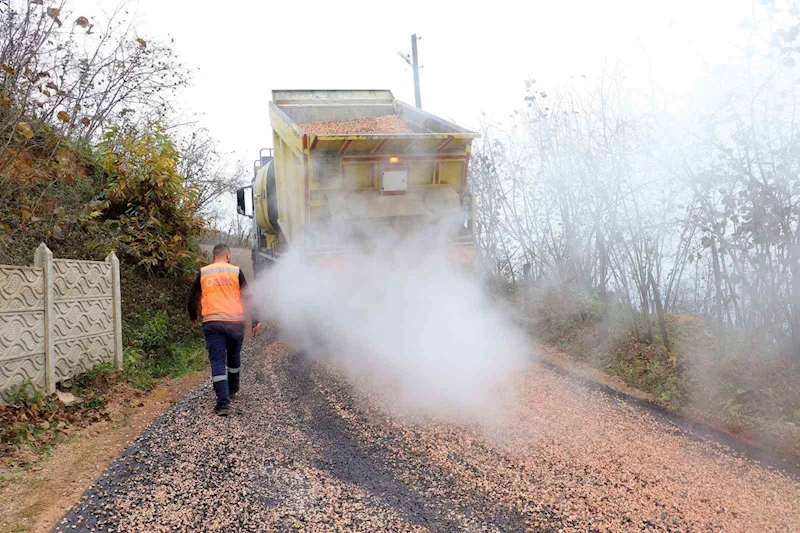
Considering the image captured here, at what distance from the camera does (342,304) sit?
7359mm

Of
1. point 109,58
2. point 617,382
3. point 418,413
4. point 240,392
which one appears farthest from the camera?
point 109,58

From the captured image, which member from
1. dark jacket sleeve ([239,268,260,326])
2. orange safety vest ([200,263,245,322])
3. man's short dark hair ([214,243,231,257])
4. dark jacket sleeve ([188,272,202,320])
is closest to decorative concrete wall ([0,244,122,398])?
dark jacket sleeve ([188,272,202,320])

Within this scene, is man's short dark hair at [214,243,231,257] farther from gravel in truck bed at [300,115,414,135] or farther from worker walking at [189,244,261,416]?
gravel in truck bed at [300,115,414,135]

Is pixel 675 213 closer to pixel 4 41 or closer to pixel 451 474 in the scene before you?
pixel 451 474

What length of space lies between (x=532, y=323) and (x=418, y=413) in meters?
4.19

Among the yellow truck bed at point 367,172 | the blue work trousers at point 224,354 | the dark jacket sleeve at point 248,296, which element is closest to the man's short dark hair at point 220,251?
the dark jacket sleeve at point 248,296

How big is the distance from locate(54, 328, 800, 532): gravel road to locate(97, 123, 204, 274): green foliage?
4367 millimetres

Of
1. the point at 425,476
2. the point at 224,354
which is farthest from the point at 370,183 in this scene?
the point at 425,476

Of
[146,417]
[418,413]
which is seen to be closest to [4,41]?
[146,417]

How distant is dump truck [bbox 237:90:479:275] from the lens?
6953 millimetres

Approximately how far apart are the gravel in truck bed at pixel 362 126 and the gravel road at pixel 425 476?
12.9 ft

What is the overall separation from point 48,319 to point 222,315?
1567 mm

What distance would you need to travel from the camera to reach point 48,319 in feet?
17.3

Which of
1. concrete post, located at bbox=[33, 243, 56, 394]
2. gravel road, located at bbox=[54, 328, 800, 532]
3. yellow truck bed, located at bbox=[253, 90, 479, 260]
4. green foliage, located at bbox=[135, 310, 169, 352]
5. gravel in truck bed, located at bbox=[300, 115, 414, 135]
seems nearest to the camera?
gravel road, located at bbox=[54, 328, 800, 532]
